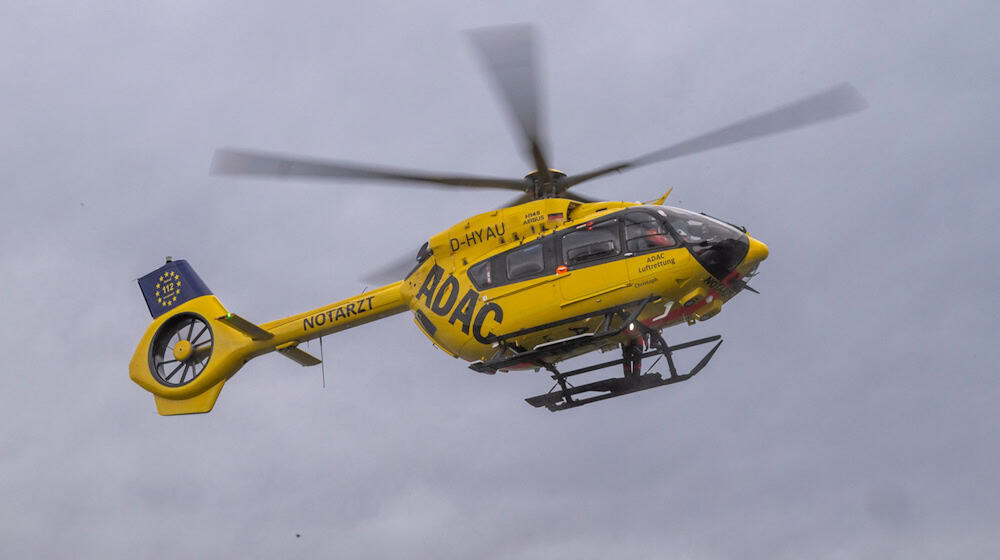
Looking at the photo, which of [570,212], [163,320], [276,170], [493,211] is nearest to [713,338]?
[570,212]

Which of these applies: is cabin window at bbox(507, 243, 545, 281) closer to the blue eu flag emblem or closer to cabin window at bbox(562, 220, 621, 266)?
cabin window at bbox(562, 220, 621, 266)

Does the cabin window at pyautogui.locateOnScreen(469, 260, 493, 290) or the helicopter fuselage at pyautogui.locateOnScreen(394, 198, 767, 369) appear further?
the cabin window at pyautogui.locateOnScreen(469, 260, 493, 290)

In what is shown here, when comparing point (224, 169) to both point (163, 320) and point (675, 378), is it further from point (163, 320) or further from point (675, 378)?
point (675, 378)

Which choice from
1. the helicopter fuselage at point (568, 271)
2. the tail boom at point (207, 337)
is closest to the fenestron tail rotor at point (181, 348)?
the tail boom at point (207, 337)

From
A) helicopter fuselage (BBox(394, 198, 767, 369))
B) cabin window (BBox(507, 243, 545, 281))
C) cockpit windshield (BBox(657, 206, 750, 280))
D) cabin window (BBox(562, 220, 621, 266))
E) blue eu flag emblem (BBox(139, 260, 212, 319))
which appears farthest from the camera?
blue eu flag emblem (BBox(139, 260, 212, 319))

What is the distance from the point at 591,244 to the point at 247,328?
8.45m

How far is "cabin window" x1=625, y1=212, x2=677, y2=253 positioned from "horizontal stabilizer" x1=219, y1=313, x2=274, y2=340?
8.87 metres

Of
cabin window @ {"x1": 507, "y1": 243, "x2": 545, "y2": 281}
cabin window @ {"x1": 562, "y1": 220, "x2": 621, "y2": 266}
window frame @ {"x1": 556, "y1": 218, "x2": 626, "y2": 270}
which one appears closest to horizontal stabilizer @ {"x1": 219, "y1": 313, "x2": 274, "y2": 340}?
cabin window @ {"x1": 507, "y1": 243, "x2": 545, "y2": 281}

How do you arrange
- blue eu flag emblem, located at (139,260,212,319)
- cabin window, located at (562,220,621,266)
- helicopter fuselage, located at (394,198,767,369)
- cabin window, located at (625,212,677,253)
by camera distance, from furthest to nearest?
blue eu flag emblem, located at (139,260,212,319) → cabin window, located at (562,220,621,266) → cabin window, located at (625,212,677,253) → helicopter fuselage, located at (394,198,767,369)

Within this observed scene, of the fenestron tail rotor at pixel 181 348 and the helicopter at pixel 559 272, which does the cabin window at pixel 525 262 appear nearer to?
the helicopter at pixel 559 272

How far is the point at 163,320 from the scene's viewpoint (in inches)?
989

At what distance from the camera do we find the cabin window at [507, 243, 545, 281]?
19.3 m

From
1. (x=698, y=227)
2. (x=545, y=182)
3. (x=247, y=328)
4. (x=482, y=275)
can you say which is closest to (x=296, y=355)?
(x=247, y=328)

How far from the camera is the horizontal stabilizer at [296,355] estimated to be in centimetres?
2344
